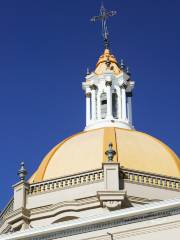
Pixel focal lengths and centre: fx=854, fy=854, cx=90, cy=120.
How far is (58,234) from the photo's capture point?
2258 centimetres

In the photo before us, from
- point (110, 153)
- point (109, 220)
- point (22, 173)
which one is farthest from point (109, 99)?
point (109, 220)

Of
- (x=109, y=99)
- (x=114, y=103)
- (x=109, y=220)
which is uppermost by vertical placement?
(x=114, y=103)

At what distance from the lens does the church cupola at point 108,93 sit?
124ft

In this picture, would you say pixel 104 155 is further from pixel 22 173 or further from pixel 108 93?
pixel 108 93

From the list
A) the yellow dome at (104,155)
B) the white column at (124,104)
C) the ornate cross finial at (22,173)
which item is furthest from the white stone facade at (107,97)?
the ornate cross finial at (22,173)

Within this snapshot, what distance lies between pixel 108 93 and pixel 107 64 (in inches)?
60.8

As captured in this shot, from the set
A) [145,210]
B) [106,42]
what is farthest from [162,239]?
[106,42]

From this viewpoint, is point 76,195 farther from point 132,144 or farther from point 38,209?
point 132,144

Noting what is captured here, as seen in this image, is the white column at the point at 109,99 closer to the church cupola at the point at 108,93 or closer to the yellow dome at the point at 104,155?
the church cupola at the point at 108,93

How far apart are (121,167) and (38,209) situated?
3381mm

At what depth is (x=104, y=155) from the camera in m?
32.0

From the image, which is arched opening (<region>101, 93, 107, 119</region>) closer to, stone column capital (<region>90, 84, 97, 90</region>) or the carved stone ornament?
stone column capital (<region>90, 84, 97, 90</region>)

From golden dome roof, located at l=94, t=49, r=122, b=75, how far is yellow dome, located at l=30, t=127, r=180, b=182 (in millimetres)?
5438

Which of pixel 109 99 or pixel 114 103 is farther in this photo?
pixel 114 103
